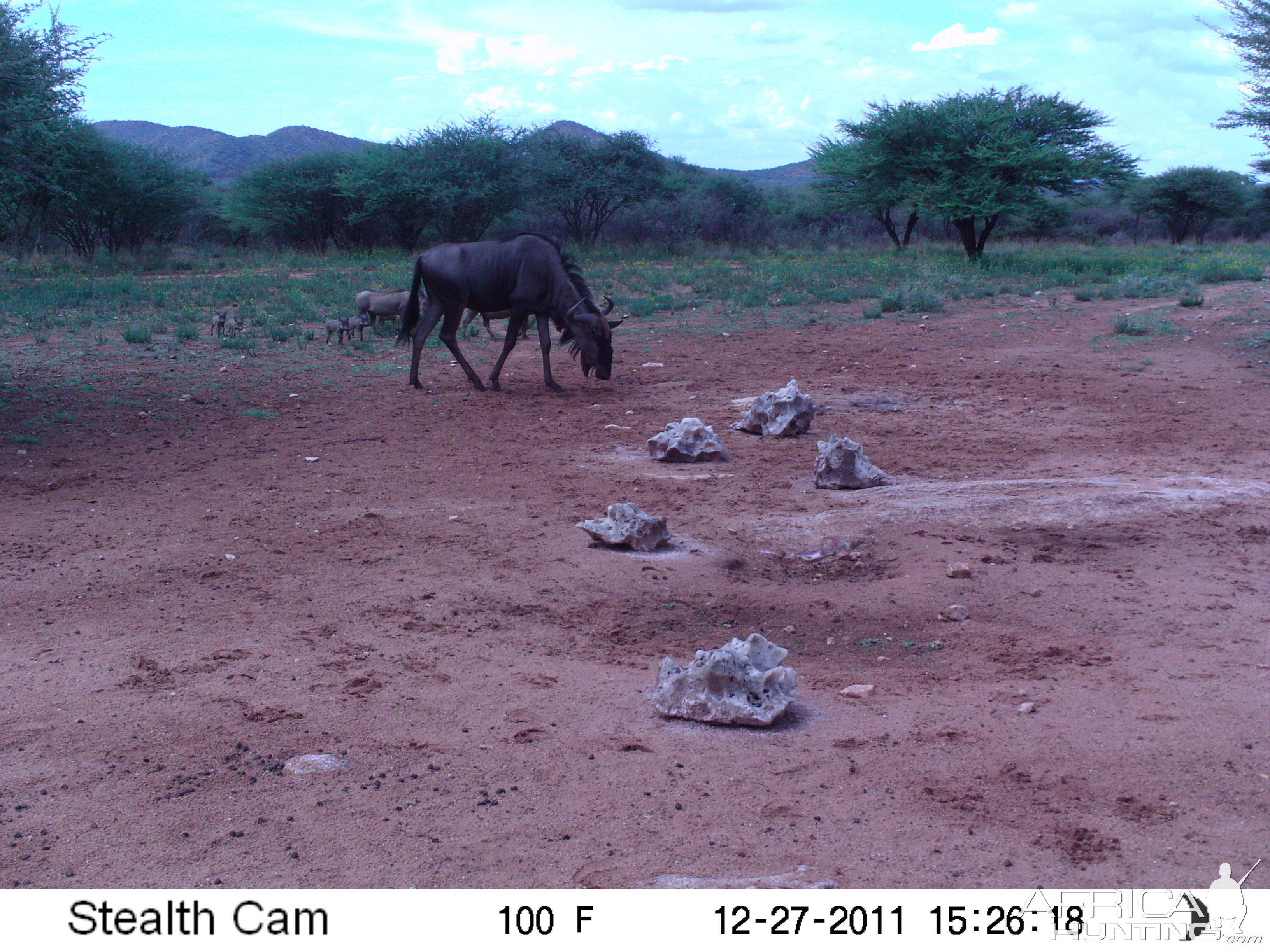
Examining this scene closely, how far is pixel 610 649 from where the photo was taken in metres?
4.47

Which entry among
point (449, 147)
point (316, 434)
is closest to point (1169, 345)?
point (316, 434)

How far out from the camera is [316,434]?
8.70m

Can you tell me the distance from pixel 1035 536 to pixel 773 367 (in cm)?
629

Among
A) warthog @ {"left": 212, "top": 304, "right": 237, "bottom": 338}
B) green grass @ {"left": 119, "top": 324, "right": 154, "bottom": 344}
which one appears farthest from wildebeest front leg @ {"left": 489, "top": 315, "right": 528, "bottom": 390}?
green grass @ {"left": 119, "top": 324, "right": 154, "bottom": 344}

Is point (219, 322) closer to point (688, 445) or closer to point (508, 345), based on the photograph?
point (508, 345)

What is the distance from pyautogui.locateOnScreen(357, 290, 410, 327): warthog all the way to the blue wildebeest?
10.6ft

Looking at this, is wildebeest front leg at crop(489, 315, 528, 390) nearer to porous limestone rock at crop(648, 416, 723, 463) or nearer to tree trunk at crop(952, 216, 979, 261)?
porous limestone rock at crop(648, 416, 723, 463)

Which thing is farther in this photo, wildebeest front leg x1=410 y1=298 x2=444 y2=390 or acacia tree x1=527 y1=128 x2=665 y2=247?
acacia tree x1=527 y1=128 x2=665 y2=247

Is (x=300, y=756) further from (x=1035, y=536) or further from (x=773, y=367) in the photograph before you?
(x=773, y=367)

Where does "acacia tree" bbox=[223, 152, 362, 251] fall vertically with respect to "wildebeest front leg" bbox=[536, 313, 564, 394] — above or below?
above

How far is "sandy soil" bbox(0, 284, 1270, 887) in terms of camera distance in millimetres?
2852

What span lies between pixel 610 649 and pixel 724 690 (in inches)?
35.6

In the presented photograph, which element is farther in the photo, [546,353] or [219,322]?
[219,322]

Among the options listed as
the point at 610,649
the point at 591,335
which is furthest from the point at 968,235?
the point at 610,649
